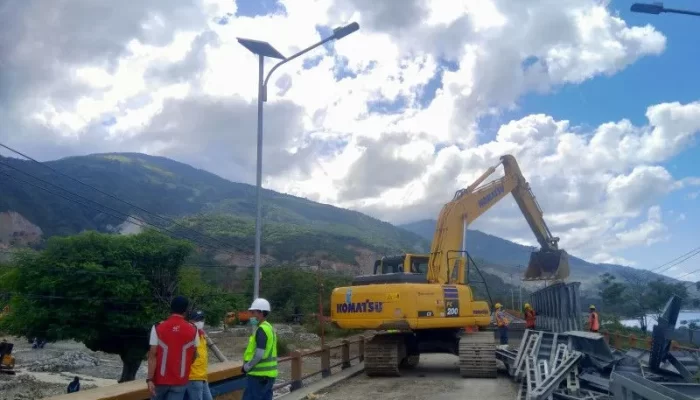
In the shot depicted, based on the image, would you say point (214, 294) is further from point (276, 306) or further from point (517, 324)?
point (276, 306)

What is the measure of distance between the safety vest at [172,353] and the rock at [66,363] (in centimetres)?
3089

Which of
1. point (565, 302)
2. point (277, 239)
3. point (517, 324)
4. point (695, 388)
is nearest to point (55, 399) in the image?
point (695, 388)

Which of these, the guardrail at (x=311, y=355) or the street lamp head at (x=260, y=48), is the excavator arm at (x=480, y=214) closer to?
the guardrail at (x=311, y=355)

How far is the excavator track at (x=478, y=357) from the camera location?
1511 centimetres

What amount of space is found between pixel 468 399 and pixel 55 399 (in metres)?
8.27

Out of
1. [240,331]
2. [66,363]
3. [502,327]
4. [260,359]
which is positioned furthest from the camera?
[240,331]

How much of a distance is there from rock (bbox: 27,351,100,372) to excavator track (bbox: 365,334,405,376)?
951 inches

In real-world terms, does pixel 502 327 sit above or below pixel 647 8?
below

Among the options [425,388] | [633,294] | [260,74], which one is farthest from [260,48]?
[633,294]

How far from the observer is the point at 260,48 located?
1352 centimetres

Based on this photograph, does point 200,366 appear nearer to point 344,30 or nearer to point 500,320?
point 344,30

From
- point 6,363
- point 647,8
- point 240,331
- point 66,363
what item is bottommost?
point 66,363

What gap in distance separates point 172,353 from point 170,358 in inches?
2.0

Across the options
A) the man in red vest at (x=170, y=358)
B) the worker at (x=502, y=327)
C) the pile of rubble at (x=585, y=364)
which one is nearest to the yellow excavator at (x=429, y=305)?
the pile of rubble at (x=585, y=364)
